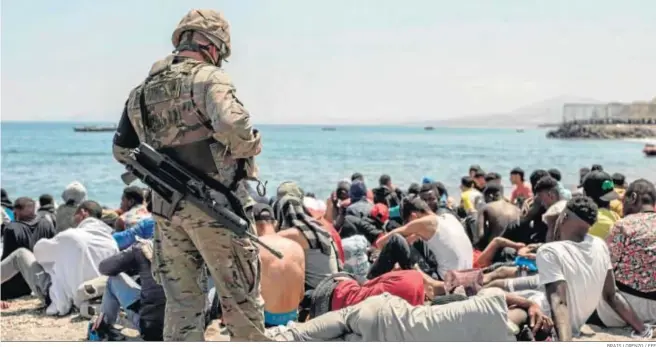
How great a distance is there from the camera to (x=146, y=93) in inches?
146

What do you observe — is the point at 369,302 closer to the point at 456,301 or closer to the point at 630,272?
the point at 456,301

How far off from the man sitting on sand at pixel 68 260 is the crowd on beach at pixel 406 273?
0.03 ft

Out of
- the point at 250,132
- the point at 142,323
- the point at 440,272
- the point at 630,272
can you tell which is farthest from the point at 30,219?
the point at 630,272

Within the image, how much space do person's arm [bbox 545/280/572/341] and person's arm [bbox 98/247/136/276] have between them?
2814mm

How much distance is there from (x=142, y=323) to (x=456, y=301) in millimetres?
2173

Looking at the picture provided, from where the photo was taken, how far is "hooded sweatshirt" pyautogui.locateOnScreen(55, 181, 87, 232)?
8117 millimetres

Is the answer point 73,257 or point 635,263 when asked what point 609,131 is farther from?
point 73,257

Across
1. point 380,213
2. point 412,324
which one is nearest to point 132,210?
point 380,213

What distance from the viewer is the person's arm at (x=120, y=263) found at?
5.47m

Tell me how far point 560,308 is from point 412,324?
134 cm

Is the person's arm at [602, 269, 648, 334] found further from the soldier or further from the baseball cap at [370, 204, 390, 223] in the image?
the baseball cap at [370, 204, 390, 223]

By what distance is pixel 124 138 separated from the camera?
3.86 m

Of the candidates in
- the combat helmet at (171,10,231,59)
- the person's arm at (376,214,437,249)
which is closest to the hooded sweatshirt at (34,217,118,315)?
the person's arm at (376,214,437,249)

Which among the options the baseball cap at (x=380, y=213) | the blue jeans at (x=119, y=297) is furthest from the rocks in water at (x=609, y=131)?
the blue jeans at (x=119, y=297)
